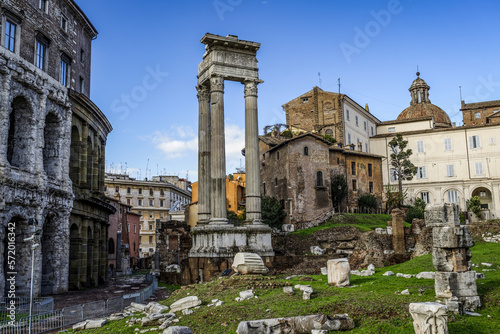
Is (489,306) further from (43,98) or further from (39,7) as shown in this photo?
(39,7)

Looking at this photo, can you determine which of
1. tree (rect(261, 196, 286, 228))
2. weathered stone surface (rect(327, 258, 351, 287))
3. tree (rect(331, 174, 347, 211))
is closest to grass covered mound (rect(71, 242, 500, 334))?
weathered stone surface (rect(327, 258, 351, 287))

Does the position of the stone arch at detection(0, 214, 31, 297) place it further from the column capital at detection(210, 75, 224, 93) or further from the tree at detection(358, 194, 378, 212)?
the tree at detection(358, 194, 378, 212)

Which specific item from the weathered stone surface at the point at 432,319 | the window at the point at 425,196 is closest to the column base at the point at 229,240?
the weathered stone surface at the point at 432,319

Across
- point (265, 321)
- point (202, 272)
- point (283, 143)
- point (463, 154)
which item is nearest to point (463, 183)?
point (463, 154)

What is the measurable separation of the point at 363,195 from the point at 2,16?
3857 cm

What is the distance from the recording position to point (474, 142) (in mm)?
57844

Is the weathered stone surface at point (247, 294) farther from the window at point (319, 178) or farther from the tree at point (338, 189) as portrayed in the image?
the tree at point (338, 189)

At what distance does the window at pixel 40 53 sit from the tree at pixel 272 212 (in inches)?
970

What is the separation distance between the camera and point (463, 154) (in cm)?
5806

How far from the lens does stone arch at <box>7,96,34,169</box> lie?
23.9 metres

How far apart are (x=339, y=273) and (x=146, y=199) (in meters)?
68.3

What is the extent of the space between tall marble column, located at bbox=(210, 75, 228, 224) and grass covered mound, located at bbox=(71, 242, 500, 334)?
7288 millimetres

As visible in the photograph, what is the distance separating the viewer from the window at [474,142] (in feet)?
189

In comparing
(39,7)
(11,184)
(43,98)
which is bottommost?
(11,184)
